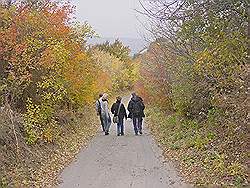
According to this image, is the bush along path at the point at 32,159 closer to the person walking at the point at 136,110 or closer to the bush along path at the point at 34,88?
the bush along path at the point at 34,88

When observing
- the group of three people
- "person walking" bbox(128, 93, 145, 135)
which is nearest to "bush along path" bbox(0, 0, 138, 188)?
the group of three people

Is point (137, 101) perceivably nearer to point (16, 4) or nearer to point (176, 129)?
point (176, 129)

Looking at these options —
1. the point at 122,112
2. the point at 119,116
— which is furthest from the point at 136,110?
the point at 119,116

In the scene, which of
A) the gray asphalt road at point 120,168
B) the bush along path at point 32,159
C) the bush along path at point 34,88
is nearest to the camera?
the gray asphalt road at point 120,168

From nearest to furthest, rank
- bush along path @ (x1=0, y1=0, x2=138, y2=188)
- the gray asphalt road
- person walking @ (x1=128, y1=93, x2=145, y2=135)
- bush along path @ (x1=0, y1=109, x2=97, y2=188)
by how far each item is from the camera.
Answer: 1. the gray asphalt road
2. bush along path @ (x1=0, y1=109, x2=97, y2=188)
3. bush along path @ (x1=0, y1=0, x2=138, y2=188)
4. person walking @ (x1=128, y1=93, x2=145, y2=135)

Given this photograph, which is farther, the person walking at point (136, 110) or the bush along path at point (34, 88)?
the person walking at point (136, 110)

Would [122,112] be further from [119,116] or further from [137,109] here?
[137,109]

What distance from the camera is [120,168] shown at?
529 inches

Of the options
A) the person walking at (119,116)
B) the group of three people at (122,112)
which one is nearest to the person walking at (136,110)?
the group of three people at (122,112)

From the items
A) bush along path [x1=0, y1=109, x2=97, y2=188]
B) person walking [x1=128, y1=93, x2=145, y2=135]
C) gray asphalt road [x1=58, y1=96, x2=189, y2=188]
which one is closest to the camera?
gray asphalt road [x1=58, y1=96, x2=189, y2=188]

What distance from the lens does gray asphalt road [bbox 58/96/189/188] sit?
11.6 m

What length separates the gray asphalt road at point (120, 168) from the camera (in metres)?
11.6

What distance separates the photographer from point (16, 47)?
1520 cm

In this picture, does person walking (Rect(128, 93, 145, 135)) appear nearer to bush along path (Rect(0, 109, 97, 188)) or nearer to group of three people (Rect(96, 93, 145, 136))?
group of three people (Rect(96, 93, 145, 136))
